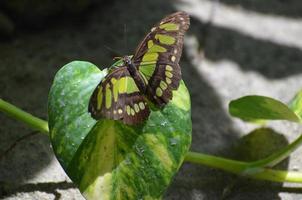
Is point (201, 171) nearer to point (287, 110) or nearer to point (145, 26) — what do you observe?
point (287, 110)

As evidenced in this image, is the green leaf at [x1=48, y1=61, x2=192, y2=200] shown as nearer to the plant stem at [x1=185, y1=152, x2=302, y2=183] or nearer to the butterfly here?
the butterfly

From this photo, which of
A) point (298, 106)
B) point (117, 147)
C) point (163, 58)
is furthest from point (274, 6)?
point (117, 147)

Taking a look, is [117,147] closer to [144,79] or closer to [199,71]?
[144,79]

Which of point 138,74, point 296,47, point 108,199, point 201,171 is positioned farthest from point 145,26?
point 108,199

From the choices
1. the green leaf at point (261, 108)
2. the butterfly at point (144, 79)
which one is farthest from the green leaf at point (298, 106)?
the butterfly at point (144, 79)

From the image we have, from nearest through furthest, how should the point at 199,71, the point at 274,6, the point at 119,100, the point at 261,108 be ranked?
1. the point at 119,100
2. the point at 261,108
3. the point at 199,71
4. the point at 274,6

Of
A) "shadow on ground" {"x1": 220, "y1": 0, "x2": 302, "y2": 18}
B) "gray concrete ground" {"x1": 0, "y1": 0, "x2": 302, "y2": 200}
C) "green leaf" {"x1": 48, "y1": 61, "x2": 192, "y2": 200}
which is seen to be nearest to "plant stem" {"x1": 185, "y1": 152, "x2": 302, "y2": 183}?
"gray concrete ground" {"x1": 0, "y1": 0, "x2": 302, "y2": 200}
